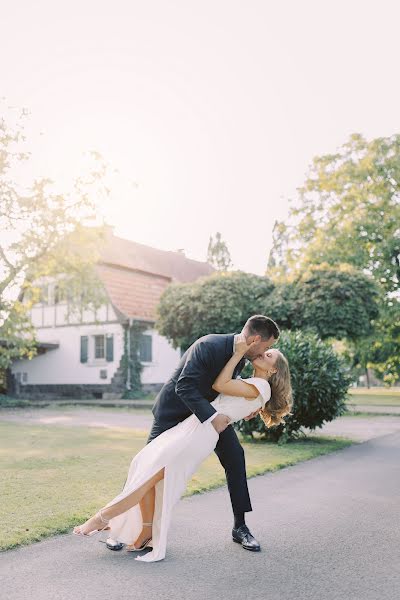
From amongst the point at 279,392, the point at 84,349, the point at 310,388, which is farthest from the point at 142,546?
the point at 84,349

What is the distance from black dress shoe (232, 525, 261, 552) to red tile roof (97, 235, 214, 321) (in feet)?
86.5

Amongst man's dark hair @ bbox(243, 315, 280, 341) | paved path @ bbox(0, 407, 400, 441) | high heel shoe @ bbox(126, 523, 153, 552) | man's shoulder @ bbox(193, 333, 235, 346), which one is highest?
man's dark hair @ bbox(243, 315, 280, 341)

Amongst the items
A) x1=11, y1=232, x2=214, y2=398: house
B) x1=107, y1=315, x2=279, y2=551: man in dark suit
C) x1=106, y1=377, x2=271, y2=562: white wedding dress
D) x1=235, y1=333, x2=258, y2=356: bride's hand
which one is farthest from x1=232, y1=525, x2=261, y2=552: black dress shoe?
x1=11, y1=232, x2=214, y2=398: house

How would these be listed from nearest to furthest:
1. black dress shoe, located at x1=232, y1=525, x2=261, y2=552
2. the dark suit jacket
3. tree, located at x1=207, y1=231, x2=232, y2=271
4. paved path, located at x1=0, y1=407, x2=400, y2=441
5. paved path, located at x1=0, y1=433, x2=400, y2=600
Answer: paved path, located at x1=0, y1=433, x2=400, y2=600 < the dark suit jacket < black dress shoe, located at x1=232, y1=525, x2=261, y2=552 < paved path, located at x1=0, y1=407, x2=400, y2=441 < tree, located at x1=207, y1=231, x2=232, y2=271

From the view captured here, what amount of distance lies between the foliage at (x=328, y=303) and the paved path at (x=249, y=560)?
14647mm

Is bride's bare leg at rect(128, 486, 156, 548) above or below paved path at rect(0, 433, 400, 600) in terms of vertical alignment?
above

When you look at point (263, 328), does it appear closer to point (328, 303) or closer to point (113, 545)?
point (113, 545)

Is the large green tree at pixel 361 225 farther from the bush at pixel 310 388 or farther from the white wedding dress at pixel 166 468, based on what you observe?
the white wedding dress at pixel 166 468

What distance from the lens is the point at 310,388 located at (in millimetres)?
12328

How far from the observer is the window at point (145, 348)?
35031 mm

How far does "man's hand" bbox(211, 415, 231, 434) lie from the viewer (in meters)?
5.06

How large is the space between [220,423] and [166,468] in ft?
1.78

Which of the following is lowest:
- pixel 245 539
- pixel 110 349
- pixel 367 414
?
pixel 367 414

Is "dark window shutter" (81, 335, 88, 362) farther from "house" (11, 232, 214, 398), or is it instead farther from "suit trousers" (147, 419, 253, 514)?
"suit trousers" (147, 419, 253, 514)
